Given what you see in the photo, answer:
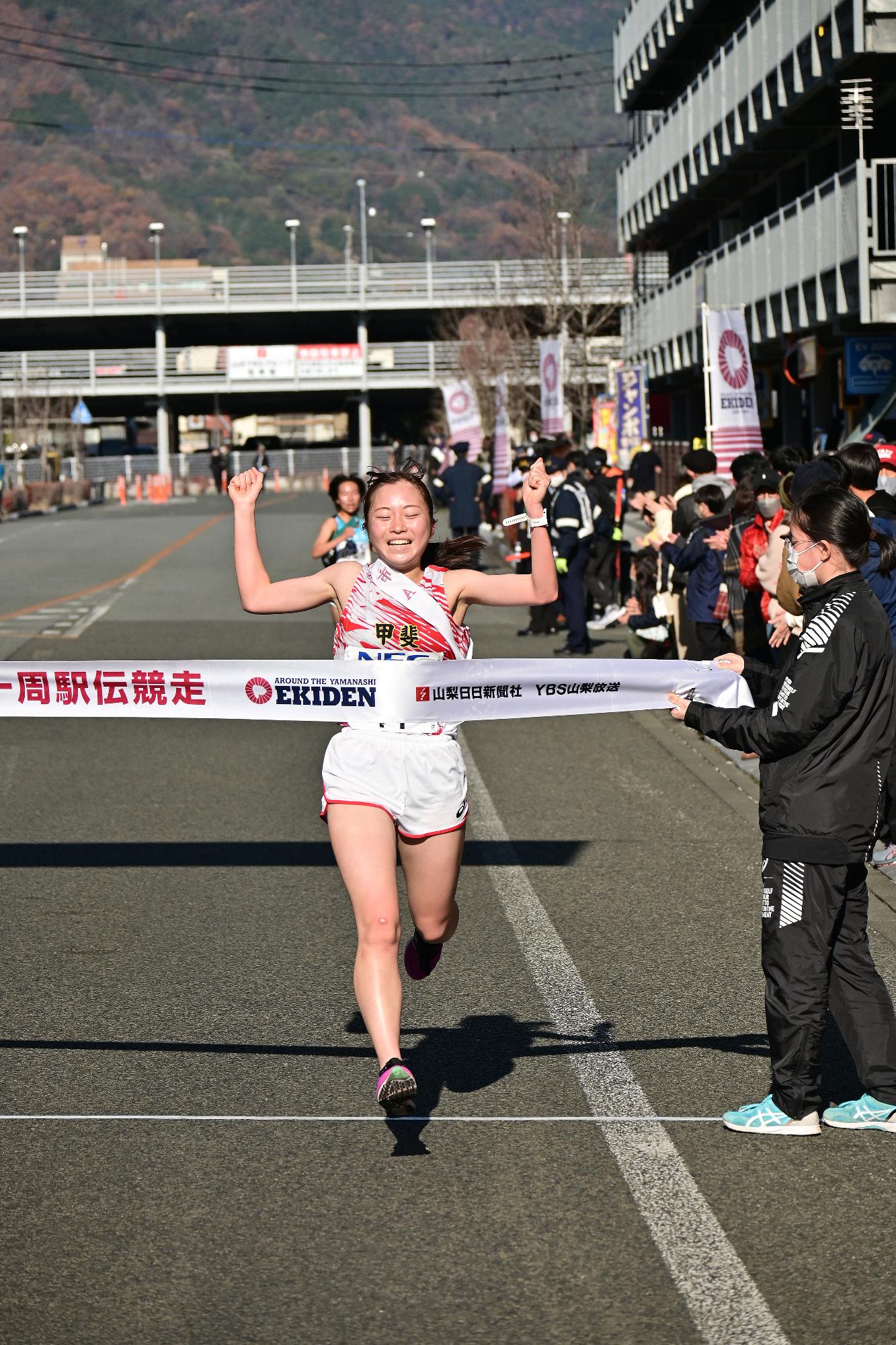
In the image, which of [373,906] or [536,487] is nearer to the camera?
[373,906]

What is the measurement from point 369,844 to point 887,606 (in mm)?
4514

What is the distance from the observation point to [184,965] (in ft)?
23.3

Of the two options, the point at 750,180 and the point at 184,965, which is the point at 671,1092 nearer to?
the point at 184,965

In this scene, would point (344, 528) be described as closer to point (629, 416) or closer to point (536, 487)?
point (536, 487)

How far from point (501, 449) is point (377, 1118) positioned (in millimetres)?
32427

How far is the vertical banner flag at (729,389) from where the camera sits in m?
18.8

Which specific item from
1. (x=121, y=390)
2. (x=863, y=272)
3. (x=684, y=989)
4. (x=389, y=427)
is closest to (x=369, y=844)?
(x=684, y=989)

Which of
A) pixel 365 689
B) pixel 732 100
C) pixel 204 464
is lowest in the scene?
pixel 365 689

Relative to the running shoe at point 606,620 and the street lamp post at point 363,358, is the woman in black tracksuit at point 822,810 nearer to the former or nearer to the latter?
the running shoe at point 606,620

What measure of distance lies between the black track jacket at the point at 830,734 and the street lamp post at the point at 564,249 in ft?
167

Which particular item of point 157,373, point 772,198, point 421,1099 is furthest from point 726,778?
point 157,373

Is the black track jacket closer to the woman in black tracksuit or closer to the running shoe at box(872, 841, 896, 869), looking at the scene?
the woman in black tracksuit

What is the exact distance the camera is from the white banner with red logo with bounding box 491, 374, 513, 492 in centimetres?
3606

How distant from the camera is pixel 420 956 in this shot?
18.7 ft
